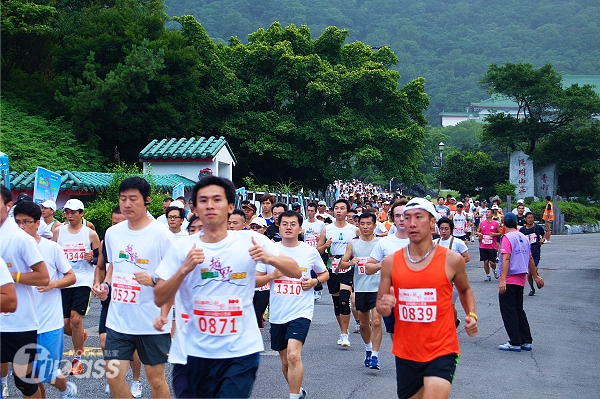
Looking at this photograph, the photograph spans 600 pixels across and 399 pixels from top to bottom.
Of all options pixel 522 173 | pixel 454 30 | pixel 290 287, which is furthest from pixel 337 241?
pixel 454 30

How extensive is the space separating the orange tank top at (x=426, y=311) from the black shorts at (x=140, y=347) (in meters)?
1.98

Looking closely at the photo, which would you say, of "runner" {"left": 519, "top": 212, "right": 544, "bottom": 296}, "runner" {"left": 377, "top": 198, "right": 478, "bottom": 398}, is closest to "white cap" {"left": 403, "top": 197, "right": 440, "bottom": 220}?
"runner" {"left": 377, "top": 198, "right": 478, "bottom": 398}

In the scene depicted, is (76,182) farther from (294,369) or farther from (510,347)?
(294,369)

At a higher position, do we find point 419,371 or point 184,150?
point 184,150

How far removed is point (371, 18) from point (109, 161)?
127748 mm

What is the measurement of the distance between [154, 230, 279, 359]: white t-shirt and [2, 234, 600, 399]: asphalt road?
10.0ft

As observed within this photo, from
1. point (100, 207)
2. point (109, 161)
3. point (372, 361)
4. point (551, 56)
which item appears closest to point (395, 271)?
point (372, 361)

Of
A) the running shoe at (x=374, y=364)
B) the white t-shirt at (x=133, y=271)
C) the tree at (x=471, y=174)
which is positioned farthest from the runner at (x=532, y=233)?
the tree at (x=471, y=174)

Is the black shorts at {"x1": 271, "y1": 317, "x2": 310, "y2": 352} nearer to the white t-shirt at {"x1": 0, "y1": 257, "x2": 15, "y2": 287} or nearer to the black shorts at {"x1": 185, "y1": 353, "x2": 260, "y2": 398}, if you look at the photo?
the black shorts at {"x1": 185, "y1": 353, "x2": 260, "y2": 398}

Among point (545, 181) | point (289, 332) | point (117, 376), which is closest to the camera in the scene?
point (117, 376)

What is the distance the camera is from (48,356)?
6.37 meters

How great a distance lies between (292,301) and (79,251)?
2.87 metres

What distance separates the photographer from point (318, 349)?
10.4m

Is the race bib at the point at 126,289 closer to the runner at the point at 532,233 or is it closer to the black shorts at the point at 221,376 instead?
the black shorts at the point at 221,376
